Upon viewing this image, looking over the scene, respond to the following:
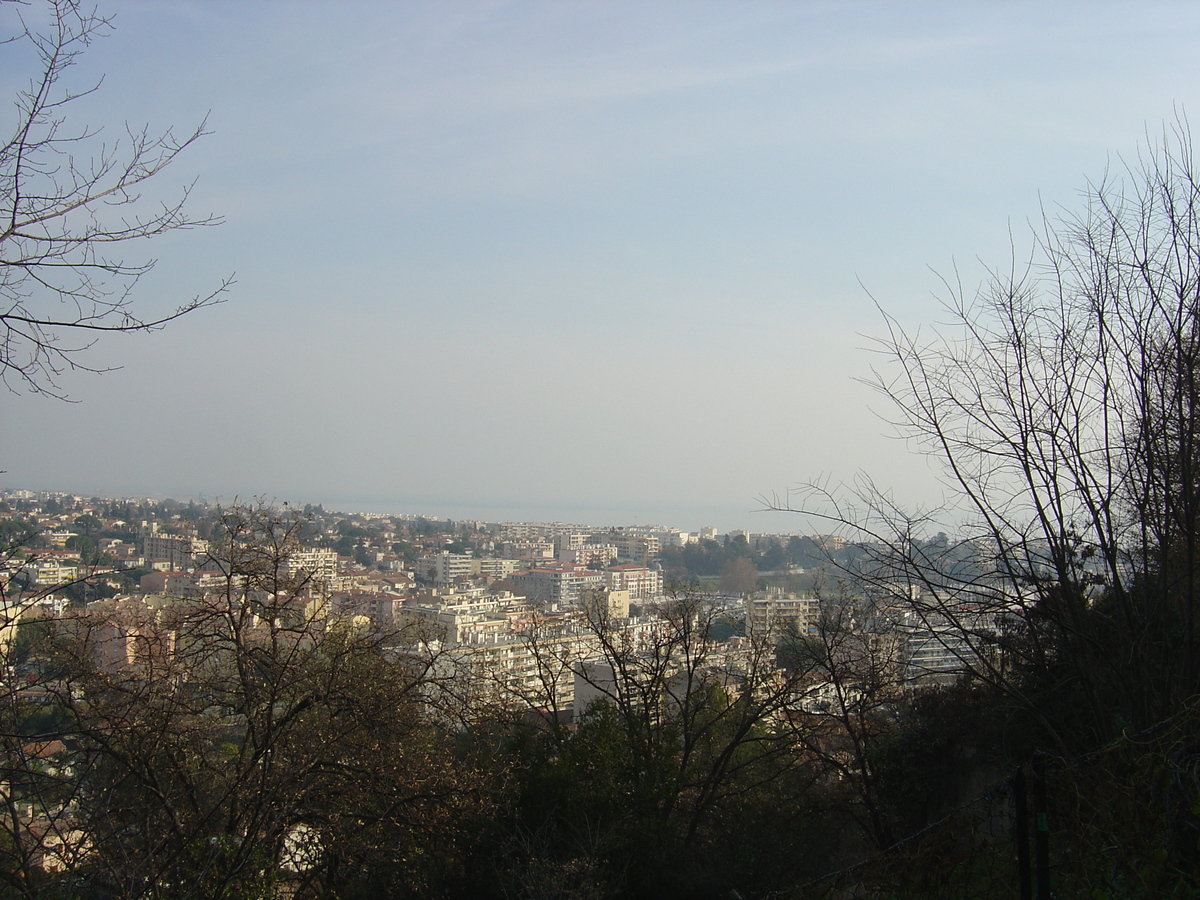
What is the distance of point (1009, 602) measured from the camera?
459 cm

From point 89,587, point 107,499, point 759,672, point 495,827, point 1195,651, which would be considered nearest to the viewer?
point 1195,651

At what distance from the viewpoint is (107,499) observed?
3797 cm

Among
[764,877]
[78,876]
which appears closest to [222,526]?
[78,876]

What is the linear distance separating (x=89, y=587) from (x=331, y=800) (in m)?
3.67

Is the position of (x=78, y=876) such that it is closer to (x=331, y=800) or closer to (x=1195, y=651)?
(x=331, y=800)

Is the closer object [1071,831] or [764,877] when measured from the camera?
[1071,831]

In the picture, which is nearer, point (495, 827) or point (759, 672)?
point (495, 827)

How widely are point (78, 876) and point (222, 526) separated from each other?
3.02 meters

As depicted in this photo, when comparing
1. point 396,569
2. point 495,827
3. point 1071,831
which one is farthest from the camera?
point 396,569

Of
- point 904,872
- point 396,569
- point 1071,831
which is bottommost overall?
point 396,569

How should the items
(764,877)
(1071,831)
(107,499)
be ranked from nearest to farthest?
(1071,831), (764,877), (107,499)

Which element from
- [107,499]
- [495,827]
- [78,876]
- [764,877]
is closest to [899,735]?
[764,877]

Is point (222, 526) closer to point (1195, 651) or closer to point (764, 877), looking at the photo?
point (764, 877)

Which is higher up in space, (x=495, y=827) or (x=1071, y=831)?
(x=1071, y=831)
